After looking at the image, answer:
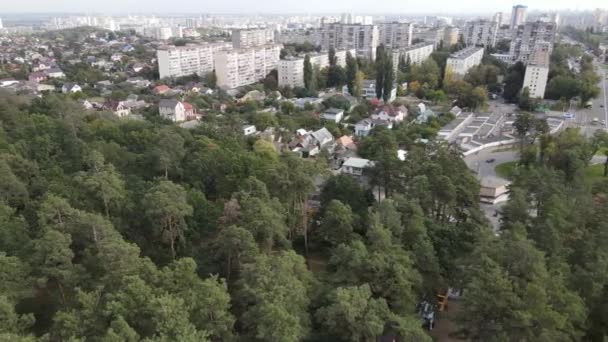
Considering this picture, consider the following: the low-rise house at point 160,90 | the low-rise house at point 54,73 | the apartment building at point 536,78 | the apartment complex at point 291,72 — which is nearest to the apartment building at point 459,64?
the apartment building at point 536,78

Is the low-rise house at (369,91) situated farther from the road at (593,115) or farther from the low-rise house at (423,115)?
the road at (593,115)

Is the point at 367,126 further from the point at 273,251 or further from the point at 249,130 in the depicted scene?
the point at 273,251

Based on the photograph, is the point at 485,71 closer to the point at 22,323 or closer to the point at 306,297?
the point at 306,297

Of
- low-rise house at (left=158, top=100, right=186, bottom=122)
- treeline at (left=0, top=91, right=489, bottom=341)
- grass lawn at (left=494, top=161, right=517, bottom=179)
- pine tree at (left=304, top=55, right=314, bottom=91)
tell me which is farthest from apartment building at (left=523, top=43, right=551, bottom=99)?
low-rise house at (left=158, top=100, right=186, bottom=122)

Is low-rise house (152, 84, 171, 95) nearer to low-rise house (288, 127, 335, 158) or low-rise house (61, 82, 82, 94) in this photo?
low-rise house (61, 82, 82, 94)

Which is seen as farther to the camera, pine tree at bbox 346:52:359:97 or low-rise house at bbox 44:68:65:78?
low-rise house at bbox 44:68:65:78

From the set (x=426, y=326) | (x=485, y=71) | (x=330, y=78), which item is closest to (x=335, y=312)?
(x=426, y=326)
